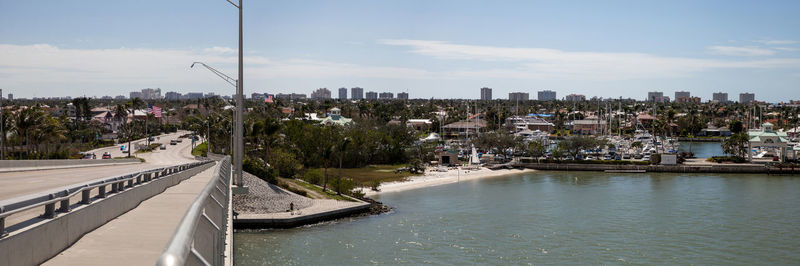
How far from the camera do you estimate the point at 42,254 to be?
9.63 meters

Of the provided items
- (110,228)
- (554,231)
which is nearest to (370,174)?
(554,231)

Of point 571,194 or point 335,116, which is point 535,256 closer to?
point 571,194

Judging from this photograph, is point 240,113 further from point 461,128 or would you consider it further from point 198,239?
point 461,128

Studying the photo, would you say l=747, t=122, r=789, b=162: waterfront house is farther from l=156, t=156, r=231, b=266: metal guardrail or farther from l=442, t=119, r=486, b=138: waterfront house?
l=156, t=156, r=231, b=266: metal guardrail

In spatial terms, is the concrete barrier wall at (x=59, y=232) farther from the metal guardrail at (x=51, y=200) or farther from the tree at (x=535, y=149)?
the tree at (x=535, y=149)

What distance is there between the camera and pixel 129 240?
1191 centimetres

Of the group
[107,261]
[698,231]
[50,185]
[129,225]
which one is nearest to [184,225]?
[107,261]

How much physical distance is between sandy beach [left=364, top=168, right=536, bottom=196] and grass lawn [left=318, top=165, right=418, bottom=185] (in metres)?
2.53

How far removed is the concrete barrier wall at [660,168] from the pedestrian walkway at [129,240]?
11375 cm

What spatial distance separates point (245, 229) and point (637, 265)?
28.9 metres

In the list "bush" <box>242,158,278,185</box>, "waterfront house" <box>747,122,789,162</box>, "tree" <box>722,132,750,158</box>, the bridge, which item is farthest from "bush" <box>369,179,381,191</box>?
"tree" <box>722,132,750,158</box>

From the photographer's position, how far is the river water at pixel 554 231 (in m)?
47.1

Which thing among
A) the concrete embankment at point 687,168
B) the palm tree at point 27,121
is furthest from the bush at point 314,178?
the concrete embankment at point 687,168

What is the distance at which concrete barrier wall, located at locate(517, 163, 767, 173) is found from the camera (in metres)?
→ 119
